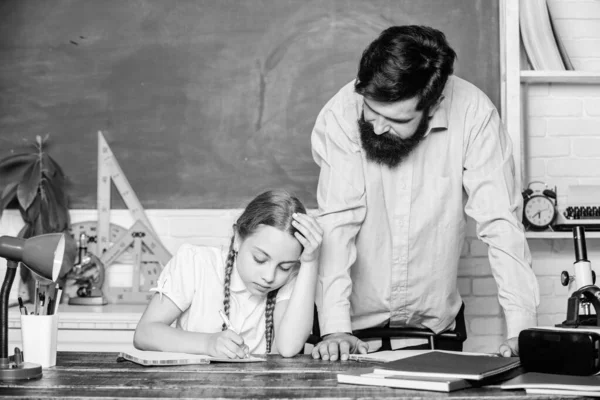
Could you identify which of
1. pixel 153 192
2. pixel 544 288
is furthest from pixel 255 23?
pixel 544 288

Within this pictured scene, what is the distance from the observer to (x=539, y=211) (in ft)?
8.95

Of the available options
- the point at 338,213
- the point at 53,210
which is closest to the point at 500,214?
the point at 338,213

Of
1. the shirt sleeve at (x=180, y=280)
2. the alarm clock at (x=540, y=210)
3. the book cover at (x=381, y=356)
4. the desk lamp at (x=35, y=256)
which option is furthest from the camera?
the alarm clock at (x=540, y=210)

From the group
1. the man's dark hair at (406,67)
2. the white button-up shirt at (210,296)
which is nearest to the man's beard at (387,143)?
the man's dark hair at (406,67)

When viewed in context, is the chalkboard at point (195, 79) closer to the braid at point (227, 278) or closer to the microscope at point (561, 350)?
the braid at point (227, 278)

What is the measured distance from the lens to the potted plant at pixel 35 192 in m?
2.96

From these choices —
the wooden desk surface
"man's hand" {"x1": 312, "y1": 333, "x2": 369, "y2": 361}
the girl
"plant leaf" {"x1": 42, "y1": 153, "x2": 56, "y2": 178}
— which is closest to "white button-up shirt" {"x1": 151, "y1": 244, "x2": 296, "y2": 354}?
the girl

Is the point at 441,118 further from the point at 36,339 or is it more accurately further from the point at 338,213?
the point at 36,339

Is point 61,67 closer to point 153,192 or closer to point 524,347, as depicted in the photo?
point 153,192

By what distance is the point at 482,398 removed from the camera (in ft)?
4.08

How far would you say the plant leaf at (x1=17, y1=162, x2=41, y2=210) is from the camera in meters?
2.95

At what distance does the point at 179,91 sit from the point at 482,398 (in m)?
2.13

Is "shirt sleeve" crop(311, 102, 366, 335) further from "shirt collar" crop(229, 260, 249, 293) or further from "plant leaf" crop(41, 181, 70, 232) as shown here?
"plant leaf" crop(41, 181, 70, 232)

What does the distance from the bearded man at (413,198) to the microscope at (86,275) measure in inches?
47.6
